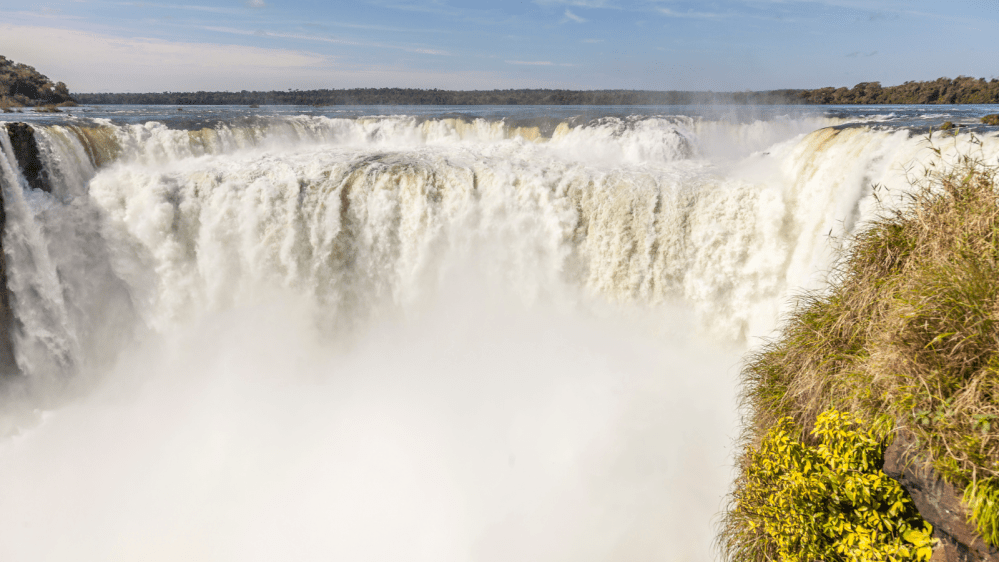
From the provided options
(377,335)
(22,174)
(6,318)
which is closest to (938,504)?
(377,335)

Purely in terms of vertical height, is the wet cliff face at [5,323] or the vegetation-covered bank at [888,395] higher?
the vegetation-covered bank at [888,395]

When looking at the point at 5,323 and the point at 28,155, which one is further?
the point at 28,155

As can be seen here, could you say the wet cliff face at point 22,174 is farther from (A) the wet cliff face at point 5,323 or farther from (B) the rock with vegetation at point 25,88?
(B) the rock with vegetation at point 25,88

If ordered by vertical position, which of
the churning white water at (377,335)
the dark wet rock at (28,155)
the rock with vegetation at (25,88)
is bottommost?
the churning white water at (377,335)

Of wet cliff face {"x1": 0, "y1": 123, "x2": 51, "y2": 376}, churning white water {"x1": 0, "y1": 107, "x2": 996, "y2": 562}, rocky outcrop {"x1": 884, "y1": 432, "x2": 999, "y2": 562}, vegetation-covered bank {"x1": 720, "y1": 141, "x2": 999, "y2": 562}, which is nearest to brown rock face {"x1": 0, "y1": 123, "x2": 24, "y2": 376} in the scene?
wet cliff face {"x1": 0, "y1": 123, "x2": 51, "y2": 376}

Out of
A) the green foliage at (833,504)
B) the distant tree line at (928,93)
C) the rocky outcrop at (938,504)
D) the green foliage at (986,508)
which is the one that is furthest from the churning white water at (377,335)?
the distant tree line at (928,93)

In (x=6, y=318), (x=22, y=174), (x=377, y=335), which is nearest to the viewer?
(x=6, y=318)

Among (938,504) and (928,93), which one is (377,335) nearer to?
(938,504)
